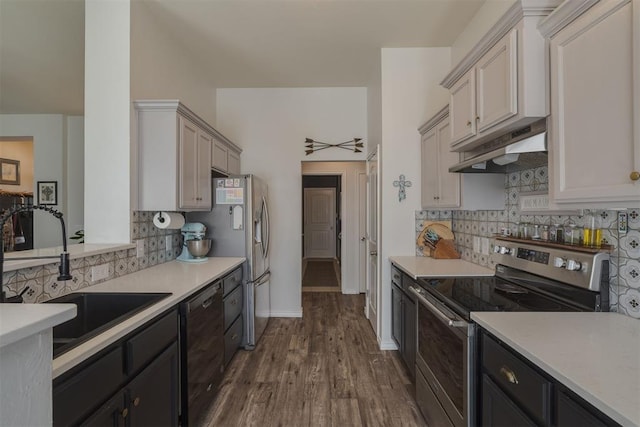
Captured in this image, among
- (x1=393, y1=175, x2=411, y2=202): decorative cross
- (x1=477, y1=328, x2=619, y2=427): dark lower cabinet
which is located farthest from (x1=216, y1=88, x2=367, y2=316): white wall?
(x1=477, y1=328, x2=619, y2=427): dark lower cabinet

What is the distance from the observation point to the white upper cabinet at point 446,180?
2.19 metres

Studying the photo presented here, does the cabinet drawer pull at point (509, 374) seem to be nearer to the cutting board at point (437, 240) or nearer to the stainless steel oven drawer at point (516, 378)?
the stainless steel oven drawer at point (516, 378)

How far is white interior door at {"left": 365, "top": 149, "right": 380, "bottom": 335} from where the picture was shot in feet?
10.2

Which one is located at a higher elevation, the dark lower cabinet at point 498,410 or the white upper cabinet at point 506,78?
the white upper cabinet at point 506,78

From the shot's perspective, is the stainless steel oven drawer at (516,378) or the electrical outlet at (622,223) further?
the electrical outlet at (622,223)

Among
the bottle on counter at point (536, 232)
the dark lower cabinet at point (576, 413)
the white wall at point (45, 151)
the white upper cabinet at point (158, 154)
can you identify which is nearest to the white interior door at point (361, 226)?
the bottle on counter at point (536, 232)

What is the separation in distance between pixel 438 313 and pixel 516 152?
90 cm

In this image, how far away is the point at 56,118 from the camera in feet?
14.1

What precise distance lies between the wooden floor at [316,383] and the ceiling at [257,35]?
2.96m

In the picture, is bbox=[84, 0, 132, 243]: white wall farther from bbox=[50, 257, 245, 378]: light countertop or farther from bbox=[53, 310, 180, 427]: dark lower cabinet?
bbox=[53, 310, 180, 427]: dark lower cabinet

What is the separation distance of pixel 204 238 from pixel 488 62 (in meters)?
2.56

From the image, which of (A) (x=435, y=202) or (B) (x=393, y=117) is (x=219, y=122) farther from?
(A) (x=435, y=202)

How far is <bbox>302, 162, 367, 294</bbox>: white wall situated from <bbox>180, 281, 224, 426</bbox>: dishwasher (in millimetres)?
2892

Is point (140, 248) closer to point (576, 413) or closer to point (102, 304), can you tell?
point (102, 304)
